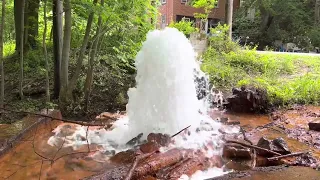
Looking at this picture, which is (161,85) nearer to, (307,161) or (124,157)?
(124,157)

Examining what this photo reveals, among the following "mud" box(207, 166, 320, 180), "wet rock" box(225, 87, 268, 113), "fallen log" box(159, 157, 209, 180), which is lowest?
"fallen log" box(159, 157, 209, 180)

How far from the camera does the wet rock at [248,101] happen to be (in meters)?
8.62

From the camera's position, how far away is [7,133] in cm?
579

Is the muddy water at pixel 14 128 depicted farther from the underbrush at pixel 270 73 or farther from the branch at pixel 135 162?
the underbrush at pixel 270 73

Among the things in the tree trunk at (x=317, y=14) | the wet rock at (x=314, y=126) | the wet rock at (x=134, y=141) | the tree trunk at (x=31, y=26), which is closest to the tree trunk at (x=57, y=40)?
the tree trunk at (x=31, y=26)

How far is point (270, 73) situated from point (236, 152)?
7133 millimetres

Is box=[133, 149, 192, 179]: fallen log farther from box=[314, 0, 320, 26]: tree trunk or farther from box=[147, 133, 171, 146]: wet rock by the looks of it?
box=[314, 0, 320, 26]: tree trunk

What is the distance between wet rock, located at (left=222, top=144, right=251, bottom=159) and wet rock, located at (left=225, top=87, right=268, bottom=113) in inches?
127

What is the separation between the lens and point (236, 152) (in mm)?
5441

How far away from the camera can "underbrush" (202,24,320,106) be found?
373 inches

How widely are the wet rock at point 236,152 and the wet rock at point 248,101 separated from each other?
323 cm

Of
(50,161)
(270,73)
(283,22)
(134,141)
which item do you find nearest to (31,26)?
(134,141)

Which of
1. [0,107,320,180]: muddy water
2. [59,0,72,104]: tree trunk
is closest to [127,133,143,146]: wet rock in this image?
[0,107,320,180]: muddy water

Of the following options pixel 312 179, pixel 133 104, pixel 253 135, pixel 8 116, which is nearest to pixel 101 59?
pixel 8 116
